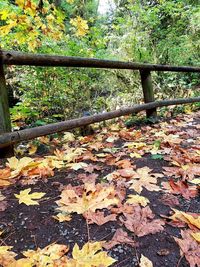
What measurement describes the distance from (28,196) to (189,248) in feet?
3.01

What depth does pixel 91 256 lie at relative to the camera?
1184 mm

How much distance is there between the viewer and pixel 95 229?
1384 millimetres

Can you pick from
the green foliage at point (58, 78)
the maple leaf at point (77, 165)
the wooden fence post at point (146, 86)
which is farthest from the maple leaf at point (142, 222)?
the wooden fence post at point (146, 86)

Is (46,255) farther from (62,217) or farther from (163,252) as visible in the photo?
(163,252)

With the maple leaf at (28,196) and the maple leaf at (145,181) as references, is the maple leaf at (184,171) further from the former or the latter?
the maple leaf at (28,196)

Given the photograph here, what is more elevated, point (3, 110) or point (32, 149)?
point (3, 110)

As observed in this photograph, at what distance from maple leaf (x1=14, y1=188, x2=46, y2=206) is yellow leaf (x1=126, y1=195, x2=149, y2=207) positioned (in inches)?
20.0

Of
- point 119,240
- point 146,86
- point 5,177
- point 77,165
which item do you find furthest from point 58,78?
point 119,240

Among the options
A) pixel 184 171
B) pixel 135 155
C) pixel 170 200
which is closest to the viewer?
pixel 170 200

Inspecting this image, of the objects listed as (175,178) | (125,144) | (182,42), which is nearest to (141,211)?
(175,178)

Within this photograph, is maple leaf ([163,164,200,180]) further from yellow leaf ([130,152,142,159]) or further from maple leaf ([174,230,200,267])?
maple leaf ([174,230,200,267])

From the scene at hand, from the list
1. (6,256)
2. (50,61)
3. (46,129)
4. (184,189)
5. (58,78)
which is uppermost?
(50,61)

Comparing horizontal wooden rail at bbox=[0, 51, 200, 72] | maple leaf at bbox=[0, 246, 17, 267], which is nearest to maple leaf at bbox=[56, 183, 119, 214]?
maple leaf at bbox=[0, 246, 17, 267]

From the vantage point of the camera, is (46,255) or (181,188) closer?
(46,255)
